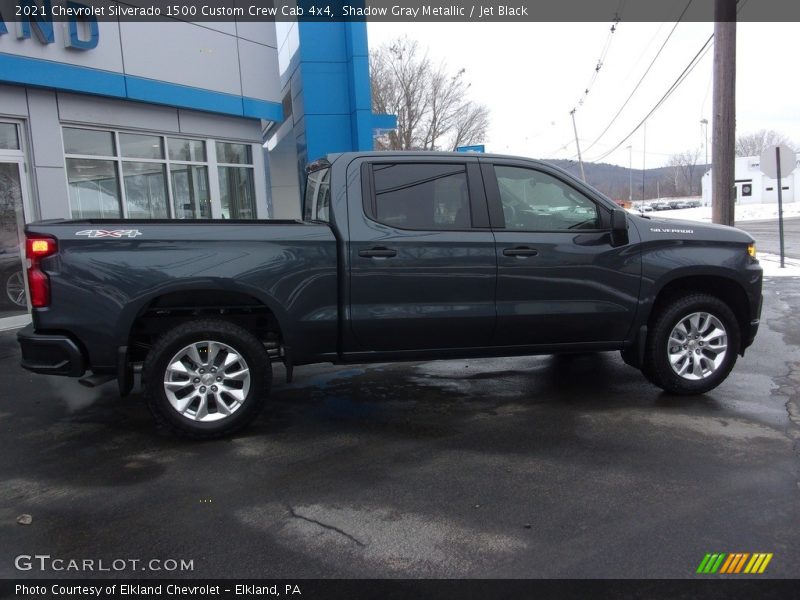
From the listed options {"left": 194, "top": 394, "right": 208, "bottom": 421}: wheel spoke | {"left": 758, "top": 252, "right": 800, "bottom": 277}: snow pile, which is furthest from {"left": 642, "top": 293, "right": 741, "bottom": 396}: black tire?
{"left": 758, "top": 252, "right": 800, "bottom": 277}: snow pile

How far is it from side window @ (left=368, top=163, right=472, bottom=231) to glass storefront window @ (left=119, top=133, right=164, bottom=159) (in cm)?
836

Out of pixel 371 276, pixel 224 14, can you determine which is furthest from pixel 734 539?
pixel 224 14

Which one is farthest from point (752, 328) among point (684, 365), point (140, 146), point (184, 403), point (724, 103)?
point (140, 146)

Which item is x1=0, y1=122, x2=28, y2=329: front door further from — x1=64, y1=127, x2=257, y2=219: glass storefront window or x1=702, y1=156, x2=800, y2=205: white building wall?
x1=702, y1=156, x2=800, y2=205: white building wall

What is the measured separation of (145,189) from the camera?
11.9m

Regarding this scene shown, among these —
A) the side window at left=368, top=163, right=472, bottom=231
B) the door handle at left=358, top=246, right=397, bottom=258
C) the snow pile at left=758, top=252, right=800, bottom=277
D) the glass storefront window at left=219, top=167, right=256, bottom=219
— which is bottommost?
the snow pile at left=758, top=252, right=800, bottom=277

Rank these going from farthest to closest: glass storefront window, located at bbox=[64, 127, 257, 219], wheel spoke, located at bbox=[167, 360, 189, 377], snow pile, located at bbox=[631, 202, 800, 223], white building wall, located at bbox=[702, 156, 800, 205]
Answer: white building wall, located at bbox=[702, 156, 800, 205]
snow pile, located at bbox=[631, 202, 800, 223]
glass storefront window, located at bbox=[64, 127, 257, 219]
wheel spoke, located at bbox=[167, 360, 189, 377]

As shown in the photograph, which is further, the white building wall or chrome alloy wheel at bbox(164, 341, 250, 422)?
the white building wall

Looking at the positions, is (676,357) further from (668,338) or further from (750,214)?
(750,214)

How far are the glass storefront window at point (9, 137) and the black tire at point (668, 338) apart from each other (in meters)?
9.49

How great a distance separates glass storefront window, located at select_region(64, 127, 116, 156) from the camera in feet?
34.4

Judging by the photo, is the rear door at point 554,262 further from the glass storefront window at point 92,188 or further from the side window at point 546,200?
the glass storefront window at point 92,188

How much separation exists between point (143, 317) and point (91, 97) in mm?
7820
